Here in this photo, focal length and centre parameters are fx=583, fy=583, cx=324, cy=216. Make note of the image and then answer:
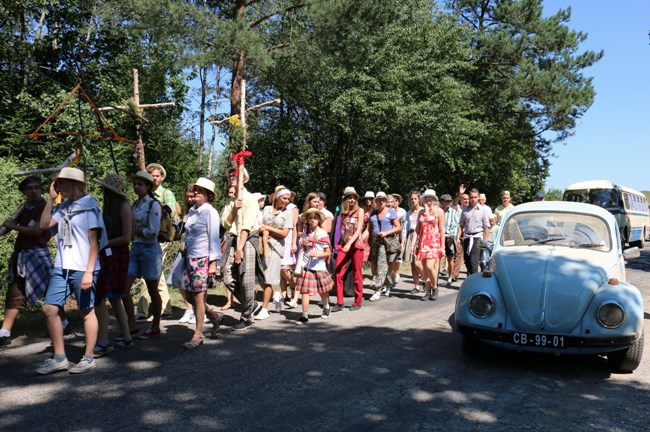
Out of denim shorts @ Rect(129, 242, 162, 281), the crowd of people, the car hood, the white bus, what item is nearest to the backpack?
the crowd of people

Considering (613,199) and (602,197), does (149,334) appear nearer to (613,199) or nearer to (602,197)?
(602,197)

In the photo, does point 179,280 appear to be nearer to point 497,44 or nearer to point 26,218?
point 26,218

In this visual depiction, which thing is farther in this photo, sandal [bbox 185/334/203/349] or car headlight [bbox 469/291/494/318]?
sandal [bbox 185/334/203/349]

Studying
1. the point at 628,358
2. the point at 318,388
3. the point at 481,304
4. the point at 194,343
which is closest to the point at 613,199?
the point at 628,358

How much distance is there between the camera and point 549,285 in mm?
5973

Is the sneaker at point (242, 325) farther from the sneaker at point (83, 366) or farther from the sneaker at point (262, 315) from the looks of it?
the sneaker at point (83, 366)

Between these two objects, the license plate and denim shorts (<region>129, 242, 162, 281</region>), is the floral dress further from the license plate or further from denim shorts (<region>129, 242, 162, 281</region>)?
denim shorts (<region>129, 242, 162, 281</region>)

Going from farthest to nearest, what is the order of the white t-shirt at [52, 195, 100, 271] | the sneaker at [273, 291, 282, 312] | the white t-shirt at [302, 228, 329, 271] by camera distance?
1. the sneaker at [273, 291, 282, 312]
2. the white t-shirt at [302, 228, 329, 271]
3. the white t-shirt at [52, 195, 100, 271]

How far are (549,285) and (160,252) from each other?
4545 millimetres

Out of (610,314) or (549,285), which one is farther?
(549,285)

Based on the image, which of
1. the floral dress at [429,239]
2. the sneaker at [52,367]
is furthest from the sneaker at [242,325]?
the floral dress at [429,239]

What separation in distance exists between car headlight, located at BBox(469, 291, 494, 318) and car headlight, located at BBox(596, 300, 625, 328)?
1.01m

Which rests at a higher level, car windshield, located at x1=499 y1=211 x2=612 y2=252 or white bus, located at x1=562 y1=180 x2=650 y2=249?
white bus, located at x1=562 y1=180 x2=650 y2=249

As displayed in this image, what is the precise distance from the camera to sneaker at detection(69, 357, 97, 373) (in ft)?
18.2
